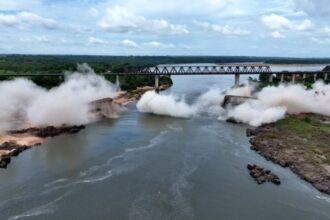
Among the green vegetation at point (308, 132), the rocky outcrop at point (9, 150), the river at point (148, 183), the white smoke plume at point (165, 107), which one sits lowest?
the river at point (148, 183)

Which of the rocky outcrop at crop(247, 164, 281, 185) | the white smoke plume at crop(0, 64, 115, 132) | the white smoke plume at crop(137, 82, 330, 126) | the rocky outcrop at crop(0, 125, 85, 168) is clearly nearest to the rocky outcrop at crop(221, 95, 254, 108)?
the white smoke plume at crop(137, 82, 330, 126)

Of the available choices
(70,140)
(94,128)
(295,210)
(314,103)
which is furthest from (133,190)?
(314,103)

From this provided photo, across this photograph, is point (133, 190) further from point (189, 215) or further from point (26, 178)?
point (26, 178)

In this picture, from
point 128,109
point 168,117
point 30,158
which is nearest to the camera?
point 30,158

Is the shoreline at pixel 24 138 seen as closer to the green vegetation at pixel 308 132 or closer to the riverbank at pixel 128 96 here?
the green vegetation at pixel 308 132

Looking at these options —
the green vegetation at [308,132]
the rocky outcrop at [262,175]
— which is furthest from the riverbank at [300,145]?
the rocky outcrop at [262,175]

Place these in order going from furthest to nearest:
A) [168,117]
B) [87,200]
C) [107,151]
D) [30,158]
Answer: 1. [168,117]
2. [107,151]
3. [30,158]
4. [87,200]

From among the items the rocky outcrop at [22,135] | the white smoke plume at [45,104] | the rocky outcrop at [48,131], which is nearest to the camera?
the rocky outcrop at [22,135]

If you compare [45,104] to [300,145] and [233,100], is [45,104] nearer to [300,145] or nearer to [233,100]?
[300,145]
